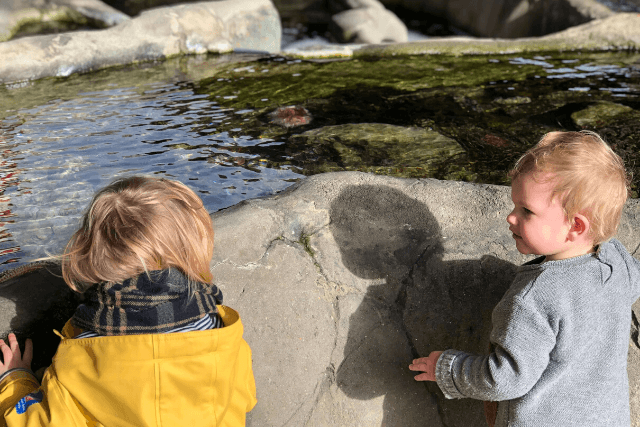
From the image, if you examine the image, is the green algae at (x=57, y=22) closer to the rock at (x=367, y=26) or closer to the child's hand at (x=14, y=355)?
the rock at (x=367, y=26)

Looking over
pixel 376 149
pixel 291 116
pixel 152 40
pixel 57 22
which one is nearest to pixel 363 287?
pixel 376 149

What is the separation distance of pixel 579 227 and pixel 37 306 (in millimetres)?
1699

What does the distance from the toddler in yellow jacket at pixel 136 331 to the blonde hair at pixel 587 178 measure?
1026 mm

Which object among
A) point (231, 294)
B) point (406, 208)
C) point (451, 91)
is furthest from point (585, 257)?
point (451, 91)

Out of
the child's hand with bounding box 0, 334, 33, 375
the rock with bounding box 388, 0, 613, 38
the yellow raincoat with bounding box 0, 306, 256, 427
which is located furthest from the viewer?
the rock with bounding box 388, 0, 613, 38

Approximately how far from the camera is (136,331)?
1523 millimetres

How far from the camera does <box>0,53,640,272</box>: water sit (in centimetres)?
307

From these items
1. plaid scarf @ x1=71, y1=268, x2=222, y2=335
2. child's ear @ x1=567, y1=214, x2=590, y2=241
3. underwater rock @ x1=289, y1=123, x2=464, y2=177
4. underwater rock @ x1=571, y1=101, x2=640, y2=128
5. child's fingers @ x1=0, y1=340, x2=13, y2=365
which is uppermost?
child's ear @ x1=567, y1=214, x2=590, y2=241

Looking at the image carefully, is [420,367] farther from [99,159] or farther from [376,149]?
[99,159]

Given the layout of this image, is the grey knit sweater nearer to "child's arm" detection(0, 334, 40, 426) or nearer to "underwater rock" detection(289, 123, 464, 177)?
"child's arm" detection(0, 334, 40, 426)

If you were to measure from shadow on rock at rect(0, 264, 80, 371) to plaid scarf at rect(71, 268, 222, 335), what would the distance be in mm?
362

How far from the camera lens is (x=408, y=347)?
2.09 meters

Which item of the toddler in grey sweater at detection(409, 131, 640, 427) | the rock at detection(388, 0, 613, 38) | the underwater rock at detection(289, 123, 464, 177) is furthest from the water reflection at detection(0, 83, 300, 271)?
the rock at detection(388, 0, 613, 38)

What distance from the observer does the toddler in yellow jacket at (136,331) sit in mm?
1518
